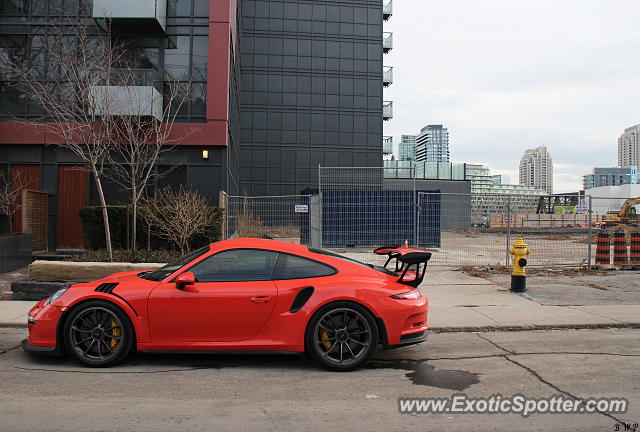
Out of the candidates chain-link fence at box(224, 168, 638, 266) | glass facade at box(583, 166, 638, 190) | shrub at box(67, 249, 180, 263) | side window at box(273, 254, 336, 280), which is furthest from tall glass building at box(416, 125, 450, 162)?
side window at box(273, 254, 336, 280)

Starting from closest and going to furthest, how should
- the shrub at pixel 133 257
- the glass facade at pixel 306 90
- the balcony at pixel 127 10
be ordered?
the shrub at pixel 133 257 < the balcony at pixel 127 10 < the glass facade at pixel 306 90

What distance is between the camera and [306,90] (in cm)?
3597

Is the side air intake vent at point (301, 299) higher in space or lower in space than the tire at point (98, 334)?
higher

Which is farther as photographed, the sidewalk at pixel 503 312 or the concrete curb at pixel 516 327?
the sidewalk at pixel 503 312

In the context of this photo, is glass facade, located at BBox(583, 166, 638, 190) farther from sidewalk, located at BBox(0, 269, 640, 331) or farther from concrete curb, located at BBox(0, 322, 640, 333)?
concrete curb, located at BBox(0, 322, 640, 333)

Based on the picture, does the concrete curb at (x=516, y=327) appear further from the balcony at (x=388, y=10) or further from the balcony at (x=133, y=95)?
the balcony at (x=388, y=10)

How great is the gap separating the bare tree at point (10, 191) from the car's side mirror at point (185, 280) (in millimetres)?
11961

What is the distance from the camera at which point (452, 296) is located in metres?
9.24

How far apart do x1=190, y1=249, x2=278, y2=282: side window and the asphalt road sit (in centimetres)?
97

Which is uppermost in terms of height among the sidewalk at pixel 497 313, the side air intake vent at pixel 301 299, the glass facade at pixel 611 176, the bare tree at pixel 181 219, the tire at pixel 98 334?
the glass facade at pixel 611 176

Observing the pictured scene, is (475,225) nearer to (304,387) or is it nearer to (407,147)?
(304,387)

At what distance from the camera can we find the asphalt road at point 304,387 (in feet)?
12.0

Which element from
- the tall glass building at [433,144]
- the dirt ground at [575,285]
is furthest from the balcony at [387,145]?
the tall glass building at [433,144]

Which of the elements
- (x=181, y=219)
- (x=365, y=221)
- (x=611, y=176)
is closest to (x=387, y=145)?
(x=365, y=221)
